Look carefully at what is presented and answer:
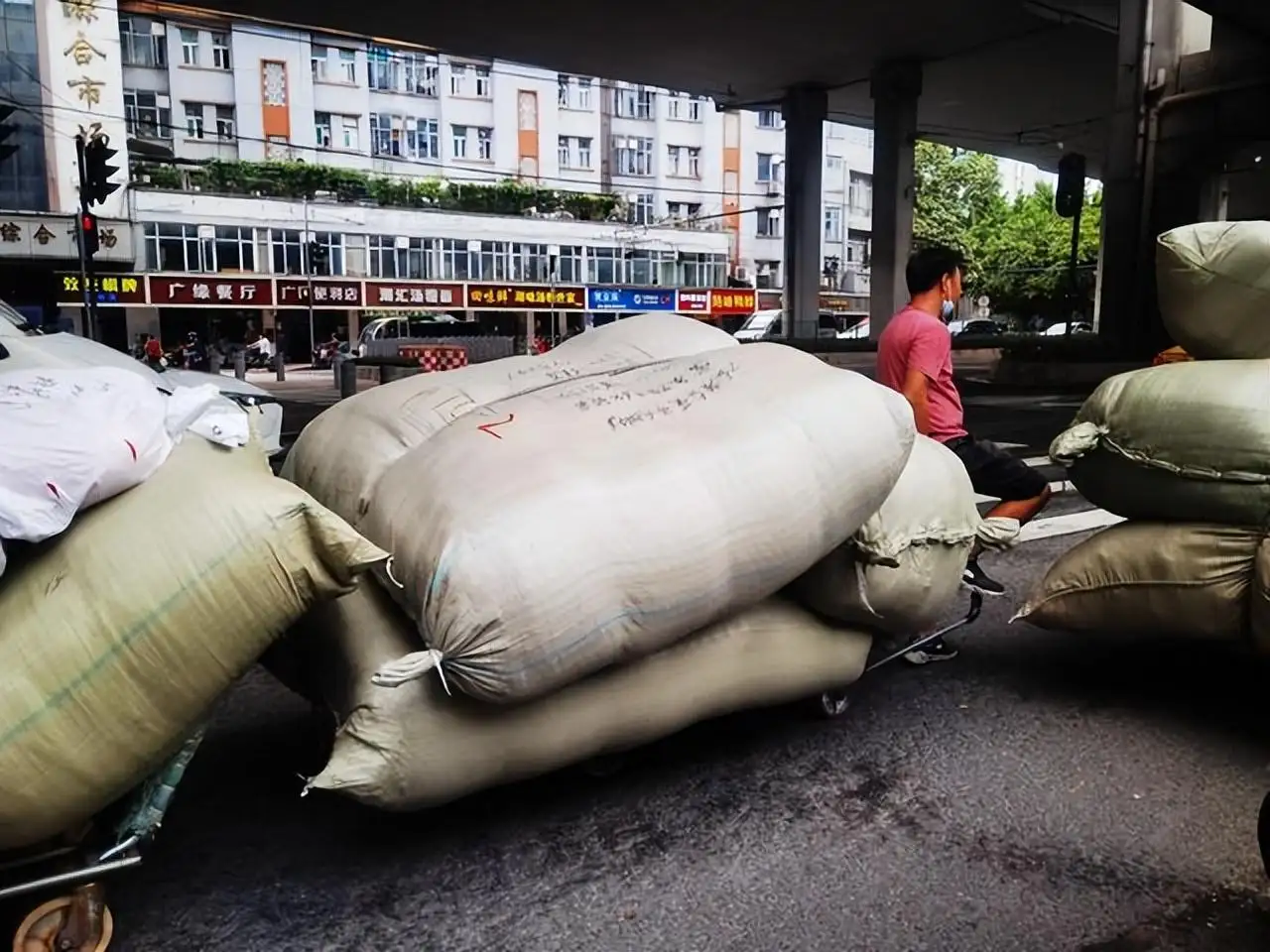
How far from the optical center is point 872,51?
20859 mm

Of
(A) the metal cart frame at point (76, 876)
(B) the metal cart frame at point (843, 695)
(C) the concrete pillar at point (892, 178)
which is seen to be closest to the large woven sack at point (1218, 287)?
(B) the metal cart frame at point (843, 695)

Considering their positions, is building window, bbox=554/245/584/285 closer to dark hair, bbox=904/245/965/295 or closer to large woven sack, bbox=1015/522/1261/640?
dark hair, bbox=904/245/965/295

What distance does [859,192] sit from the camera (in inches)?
2085

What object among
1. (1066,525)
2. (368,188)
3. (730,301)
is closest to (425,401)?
(1066,525)

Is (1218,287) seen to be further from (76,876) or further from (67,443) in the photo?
(76,876)

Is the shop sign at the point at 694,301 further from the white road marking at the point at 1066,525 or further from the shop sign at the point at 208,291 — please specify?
the white road marking at the point at 1066,525

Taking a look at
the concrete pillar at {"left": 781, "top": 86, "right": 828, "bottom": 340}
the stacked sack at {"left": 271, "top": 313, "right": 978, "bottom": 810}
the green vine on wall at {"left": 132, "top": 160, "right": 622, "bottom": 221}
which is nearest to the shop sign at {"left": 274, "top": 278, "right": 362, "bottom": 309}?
the green vine on wall at {"left": 132, "top": 160, "right": 622, "bottom": 221}

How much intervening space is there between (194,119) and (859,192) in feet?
101

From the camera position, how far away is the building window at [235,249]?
35.7 metres

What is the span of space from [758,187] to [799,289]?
82.8ft

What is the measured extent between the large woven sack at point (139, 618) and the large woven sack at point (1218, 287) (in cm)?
253

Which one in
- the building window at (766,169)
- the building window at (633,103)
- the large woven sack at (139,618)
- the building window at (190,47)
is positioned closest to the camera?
the large woven sack at (139,618)

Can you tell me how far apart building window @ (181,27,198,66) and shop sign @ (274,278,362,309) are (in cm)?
892

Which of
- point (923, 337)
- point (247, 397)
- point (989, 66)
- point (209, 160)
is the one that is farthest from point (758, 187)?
point (923, 337)
